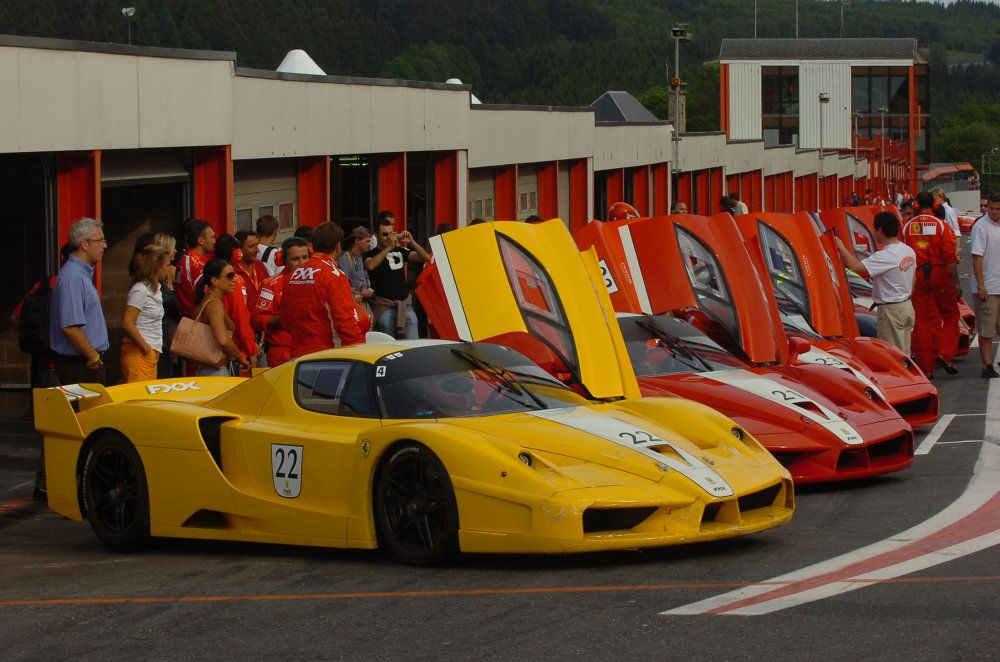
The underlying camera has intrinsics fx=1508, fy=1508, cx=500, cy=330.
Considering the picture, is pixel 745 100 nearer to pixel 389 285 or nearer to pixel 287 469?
pixel 389 285

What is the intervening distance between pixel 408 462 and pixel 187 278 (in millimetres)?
4820

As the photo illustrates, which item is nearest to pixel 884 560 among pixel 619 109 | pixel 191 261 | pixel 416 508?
pixel 416 508

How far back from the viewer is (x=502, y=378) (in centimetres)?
812

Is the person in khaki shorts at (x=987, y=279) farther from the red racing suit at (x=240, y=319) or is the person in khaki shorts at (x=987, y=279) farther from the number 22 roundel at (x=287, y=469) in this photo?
the number 22 roundel at (x=287, y=469)

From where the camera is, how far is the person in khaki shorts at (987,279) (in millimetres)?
15750

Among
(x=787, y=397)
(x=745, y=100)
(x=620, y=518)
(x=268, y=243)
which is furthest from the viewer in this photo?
(x=745, y=100)

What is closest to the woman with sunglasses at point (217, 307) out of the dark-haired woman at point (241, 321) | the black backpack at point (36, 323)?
the dark-haired woman at point (241, 321)

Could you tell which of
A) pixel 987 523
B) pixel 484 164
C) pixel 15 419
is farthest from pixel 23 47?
pixel 484 164

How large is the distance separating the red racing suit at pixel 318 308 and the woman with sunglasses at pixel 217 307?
410 millimetres

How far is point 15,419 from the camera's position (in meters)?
14.2

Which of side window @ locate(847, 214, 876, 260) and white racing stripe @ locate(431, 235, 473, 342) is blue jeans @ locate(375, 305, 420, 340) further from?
side window @ locate(847, 214, 876, 260)

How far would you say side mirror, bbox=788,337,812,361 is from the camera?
38.0ft

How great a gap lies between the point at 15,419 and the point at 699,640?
10.3 m

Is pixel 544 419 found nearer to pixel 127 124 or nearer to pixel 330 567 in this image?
pixel 330 567
